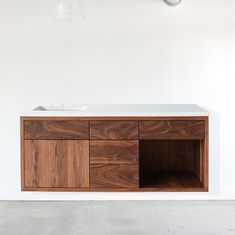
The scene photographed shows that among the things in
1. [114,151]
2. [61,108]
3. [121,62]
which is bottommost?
[114,151]

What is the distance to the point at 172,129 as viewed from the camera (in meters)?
3.89

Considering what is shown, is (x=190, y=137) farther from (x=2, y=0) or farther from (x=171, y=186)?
(x=2, y=0)

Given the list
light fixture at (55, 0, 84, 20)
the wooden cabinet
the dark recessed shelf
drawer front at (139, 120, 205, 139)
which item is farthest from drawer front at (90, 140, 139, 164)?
light fixture at (55, 0, 84, 20)

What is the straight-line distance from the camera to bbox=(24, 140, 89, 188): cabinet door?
154 inches

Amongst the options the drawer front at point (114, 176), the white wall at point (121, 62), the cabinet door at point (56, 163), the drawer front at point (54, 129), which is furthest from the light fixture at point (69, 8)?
the drawer front at point (114, 176)

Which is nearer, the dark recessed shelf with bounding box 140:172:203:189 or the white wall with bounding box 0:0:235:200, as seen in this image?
the dark recessed shelf with bounding box 140:172:203:189

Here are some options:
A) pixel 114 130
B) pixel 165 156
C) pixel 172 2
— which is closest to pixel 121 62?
pixel 172 2

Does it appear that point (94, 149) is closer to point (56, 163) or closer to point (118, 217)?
point (56, 163)

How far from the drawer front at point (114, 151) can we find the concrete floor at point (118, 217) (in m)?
0.55

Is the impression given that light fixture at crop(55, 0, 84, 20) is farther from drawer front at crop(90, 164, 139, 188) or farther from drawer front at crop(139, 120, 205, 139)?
drawer front at crop(90, 164, 139, 188)

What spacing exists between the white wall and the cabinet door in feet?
2.87

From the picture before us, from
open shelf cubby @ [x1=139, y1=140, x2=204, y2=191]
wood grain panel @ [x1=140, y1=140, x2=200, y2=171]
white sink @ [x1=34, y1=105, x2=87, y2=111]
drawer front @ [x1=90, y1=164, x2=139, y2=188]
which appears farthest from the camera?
wood grain panel @ [x1=140, y1=140, x2=200, y2=171]

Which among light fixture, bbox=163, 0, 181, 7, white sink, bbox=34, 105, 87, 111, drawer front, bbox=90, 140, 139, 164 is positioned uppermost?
light fixture, bbox=163, 0, 181, 7

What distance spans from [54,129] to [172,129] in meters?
0.98
